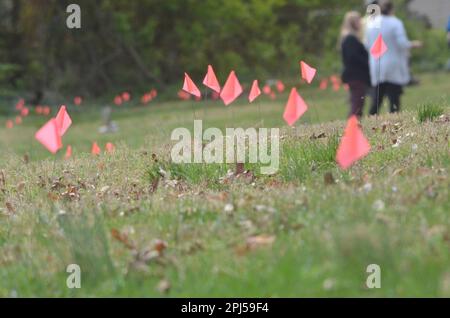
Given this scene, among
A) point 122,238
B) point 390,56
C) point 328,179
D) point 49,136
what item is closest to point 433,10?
point 390,56

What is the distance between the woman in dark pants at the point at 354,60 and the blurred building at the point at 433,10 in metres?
28.9

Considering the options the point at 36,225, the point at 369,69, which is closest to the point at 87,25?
the point at 369,69

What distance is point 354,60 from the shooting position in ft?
43.2

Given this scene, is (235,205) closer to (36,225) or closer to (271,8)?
(36,225)

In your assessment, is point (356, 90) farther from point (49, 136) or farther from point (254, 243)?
point (254, 243)

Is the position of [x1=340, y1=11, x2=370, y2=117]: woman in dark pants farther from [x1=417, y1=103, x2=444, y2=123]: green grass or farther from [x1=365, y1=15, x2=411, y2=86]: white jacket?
[x1=417, y1=103, x2=444, y2=123]: green grass

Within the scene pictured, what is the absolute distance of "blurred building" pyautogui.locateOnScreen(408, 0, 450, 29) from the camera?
41528mm

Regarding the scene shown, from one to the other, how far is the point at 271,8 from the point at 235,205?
1098 inches

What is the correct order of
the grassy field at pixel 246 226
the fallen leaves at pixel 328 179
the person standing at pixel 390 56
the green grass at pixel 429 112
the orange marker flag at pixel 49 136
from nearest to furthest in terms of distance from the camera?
the grassy field at pixel 246 226
the orange marker flag at pixel 49 136
the fallen leaves at pixel 328 179
the green grass at pixel 429 112
the person standing at pixel 390 56

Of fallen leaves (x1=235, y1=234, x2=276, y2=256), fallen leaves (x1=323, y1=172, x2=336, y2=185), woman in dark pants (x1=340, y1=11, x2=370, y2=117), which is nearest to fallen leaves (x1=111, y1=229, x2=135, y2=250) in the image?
fallen leaves (x1=235, y1=234, x2=276, y2=256)

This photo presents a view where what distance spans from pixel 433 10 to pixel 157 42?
16.7 m

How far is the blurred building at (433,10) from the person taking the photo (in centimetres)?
4153

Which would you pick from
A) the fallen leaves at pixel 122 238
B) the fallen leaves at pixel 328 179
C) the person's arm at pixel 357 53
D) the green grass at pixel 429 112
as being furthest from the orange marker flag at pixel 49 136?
the person's arm at pixel 357 53

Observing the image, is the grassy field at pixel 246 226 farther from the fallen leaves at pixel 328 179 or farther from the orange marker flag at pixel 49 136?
the orange marker flag at pixel 49 136
